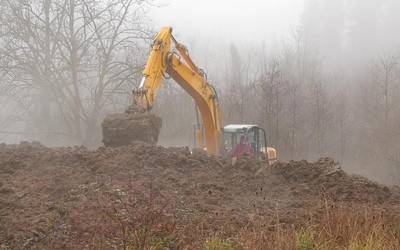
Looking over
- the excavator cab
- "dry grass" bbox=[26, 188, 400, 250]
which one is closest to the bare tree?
the excavator cab

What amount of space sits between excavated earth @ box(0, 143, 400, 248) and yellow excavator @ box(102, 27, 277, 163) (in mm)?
881

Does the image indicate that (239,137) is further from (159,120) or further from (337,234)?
(337,234)

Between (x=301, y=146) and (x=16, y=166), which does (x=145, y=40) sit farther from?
(x=16, y=166)

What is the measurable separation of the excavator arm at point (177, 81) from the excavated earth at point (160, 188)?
1.50 m

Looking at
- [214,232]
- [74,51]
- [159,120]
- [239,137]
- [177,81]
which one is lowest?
[214,232]

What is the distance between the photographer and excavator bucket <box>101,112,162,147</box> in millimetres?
11242

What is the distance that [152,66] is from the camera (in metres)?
12.1

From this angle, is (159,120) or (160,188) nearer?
(160,188)

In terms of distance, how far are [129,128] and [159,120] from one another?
2.43 feet

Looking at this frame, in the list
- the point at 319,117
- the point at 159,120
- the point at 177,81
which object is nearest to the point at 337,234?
the point at 159,120

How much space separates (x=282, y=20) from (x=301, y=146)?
179 ft

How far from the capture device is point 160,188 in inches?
342

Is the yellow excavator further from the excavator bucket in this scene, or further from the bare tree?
the bare tree

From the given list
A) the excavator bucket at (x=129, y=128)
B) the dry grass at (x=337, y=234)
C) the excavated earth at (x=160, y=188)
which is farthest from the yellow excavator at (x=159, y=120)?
the dry grass at (x=337, y=234)
